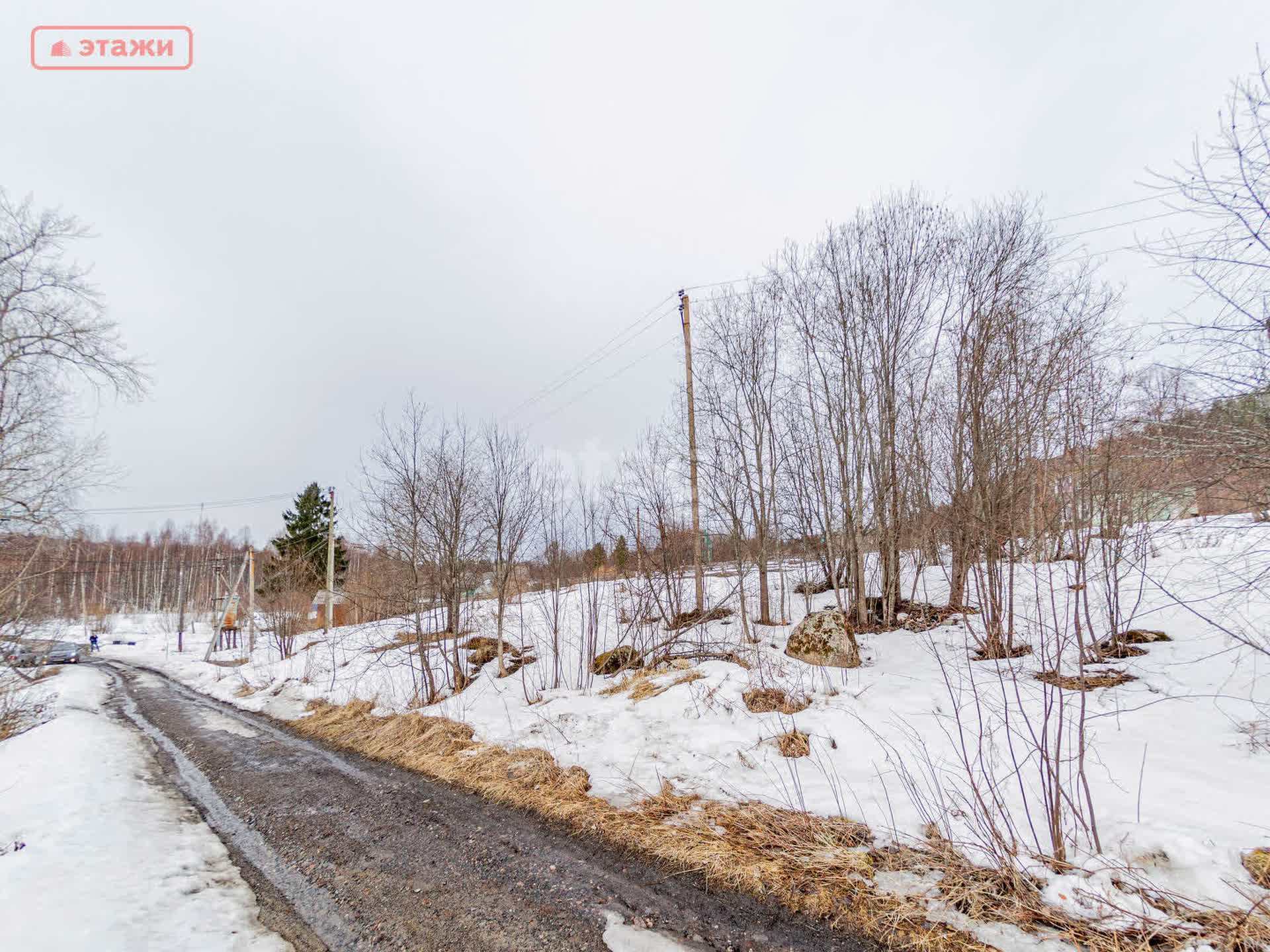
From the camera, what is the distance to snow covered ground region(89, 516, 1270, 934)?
320cm

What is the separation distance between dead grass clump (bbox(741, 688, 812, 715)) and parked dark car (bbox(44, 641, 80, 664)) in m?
32.1

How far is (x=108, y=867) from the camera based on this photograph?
3.97 metres

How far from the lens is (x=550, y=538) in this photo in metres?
10.5

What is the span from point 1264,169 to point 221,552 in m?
84.4

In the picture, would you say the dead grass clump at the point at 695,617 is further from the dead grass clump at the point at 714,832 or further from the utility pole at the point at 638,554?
the dead grass clump at the point at 714,832

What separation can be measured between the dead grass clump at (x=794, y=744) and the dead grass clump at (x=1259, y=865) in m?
2.92

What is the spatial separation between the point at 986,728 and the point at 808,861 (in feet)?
9.42

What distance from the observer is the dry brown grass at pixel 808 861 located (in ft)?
8.62

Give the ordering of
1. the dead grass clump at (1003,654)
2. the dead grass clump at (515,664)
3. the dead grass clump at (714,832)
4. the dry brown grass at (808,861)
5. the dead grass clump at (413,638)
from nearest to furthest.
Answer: the dry brown grass at (808,861) → the dead grass clump at (714,832) → the dead grass clump at (1003,654) → the dead grass clump at (413,638) → the dead grass clump at (515,664)

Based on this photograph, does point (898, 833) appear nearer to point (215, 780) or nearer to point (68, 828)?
point (68, 828)

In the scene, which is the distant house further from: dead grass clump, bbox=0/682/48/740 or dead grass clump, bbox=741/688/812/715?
dead grass clump, bbox=741/688/812/715

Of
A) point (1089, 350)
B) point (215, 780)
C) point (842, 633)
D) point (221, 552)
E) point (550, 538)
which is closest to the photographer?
point (1089, 350)

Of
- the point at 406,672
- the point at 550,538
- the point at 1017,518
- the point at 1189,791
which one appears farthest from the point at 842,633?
the point at 406,672

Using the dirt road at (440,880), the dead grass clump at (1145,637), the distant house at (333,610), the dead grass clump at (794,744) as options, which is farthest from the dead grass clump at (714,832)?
the distant house at (333,610)
